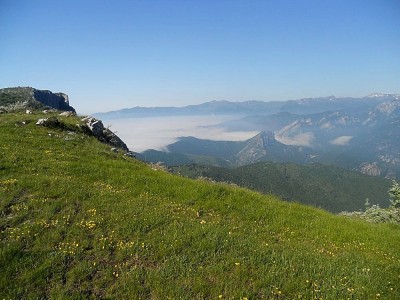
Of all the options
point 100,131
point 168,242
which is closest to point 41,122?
point 100,131

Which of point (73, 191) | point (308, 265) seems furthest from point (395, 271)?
point (73, 191)

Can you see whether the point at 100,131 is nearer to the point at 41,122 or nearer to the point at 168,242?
the point at 41,122

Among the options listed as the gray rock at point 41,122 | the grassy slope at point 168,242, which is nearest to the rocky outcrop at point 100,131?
the gray rock at point 41,122

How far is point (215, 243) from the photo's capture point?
13.8m

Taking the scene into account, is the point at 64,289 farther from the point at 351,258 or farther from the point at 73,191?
the point at 351,258

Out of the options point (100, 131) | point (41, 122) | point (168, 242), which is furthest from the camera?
point (100, 131)

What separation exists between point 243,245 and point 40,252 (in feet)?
25.6

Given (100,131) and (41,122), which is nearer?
(41,122)

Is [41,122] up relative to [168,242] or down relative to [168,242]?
up

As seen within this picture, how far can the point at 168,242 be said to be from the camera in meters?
13.6

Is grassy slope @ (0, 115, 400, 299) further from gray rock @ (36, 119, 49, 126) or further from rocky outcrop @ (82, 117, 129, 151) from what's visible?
rocky outcrop @ (82, 117, 129, 151)

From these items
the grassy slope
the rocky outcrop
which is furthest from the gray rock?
the grassy slope

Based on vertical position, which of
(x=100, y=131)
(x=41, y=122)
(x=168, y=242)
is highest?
(x=41, y=122)

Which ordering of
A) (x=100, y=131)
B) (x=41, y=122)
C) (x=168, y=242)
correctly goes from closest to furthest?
(x=168, y=242), (x=41, y=122), (x=100, y=131)
